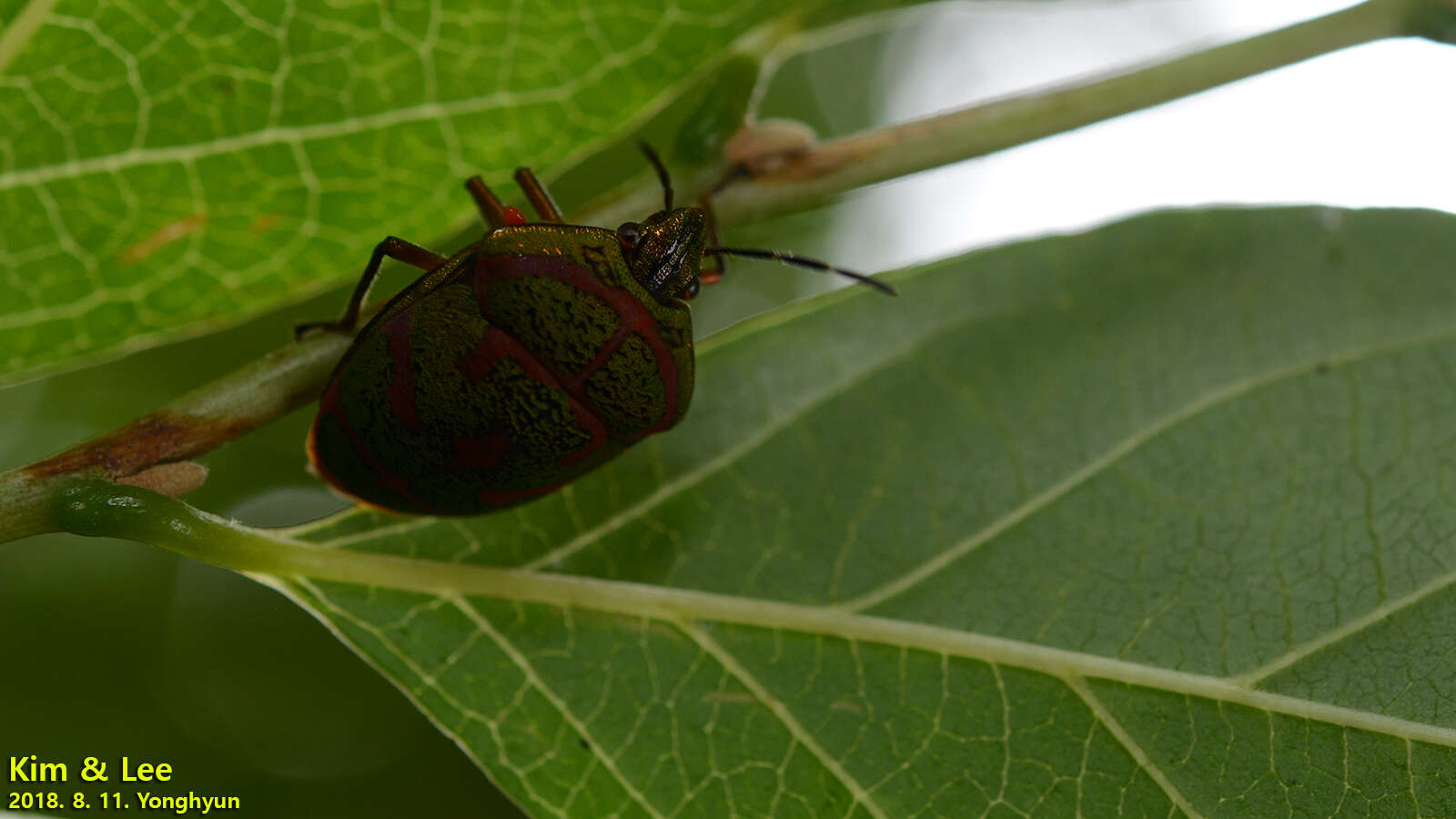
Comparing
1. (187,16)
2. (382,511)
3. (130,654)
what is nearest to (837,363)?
(382,511)

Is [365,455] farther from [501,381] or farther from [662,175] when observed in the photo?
[662,175]

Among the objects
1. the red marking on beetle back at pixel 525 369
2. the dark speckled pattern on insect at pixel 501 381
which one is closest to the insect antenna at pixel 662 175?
the dark speckled pattern on insect at pixel 501 381

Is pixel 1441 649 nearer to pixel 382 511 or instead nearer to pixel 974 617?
pixel 974 617

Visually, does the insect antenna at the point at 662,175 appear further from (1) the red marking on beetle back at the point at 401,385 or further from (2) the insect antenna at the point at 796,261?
(1) the red marking on beetle back at the point at 401,385

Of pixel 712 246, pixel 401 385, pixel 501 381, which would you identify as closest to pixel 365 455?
pixel 401 385

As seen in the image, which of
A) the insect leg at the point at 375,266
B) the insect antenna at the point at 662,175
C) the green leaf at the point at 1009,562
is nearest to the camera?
the green leaf at the point at 1009,562
